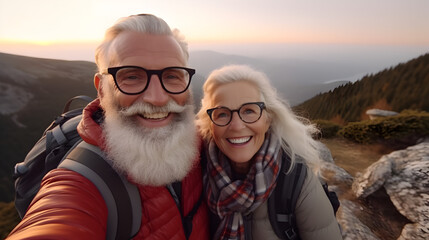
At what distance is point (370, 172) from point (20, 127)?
117 ft

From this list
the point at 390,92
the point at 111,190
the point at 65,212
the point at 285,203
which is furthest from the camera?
the point at 390,92

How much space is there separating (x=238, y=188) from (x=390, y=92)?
1320 centimetres

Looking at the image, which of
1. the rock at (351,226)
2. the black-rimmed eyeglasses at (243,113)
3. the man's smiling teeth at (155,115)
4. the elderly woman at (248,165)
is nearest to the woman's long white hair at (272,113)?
the elderly woman at (248,165)

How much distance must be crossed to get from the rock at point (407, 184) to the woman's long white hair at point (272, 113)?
10.2ft

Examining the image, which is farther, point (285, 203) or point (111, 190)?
point (285, 203)

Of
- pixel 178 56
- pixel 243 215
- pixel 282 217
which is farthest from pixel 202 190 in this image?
pixel 178 56

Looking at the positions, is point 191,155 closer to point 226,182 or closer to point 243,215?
point 226,182

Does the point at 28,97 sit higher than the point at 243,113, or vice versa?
the point at 243,113

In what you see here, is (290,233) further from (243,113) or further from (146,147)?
(146,147)

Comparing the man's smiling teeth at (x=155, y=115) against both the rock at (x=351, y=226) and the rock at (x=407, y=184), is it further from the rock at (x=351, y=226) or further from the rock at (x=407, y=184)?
the rock at (x=407, y=184)

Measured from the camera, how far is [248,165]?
7.19ft

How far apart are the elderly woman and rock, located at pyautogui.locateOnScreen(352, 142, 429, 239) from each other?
9.69 feet

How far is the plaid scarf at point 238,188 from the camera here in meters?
1.87

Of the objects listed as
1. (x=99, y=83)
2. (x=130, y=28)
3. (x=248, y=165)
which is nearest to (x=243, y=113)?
(x=248, y=165)
